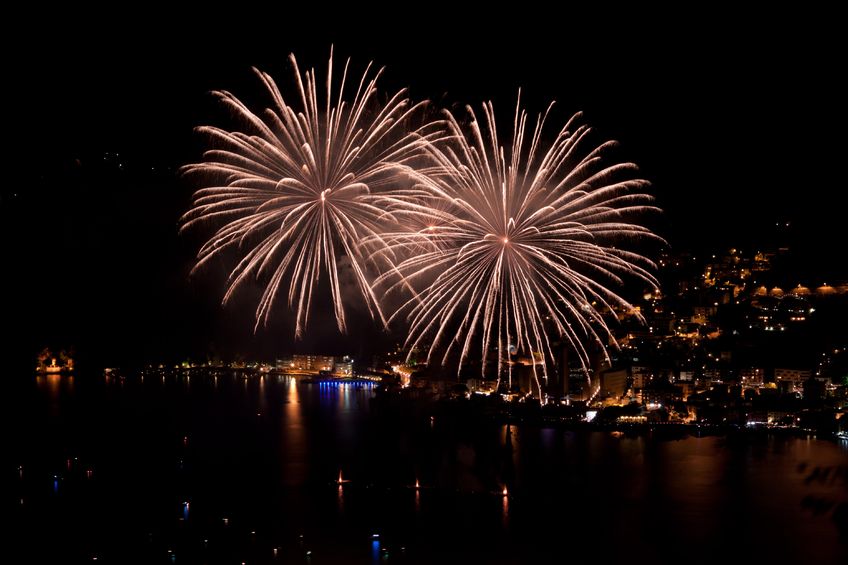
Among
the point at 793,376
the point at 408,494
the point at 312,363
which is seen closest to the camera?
the point at 408,494

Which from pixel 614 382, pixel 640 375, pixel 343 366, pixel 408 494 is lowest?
pixel 408 494

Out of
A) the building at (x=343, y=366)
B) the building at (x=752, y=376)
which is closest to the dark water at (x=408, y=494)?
the building at (x=752, y=376)

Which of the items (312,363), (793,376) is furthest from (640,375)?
(312,363)

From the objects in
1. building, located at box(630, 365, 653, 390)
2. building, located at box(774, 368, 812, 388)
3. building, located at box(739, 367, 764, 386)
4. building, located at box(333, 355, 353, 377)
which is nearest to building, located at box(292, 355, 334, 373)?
building, located at box(333, 355, 353, 377)

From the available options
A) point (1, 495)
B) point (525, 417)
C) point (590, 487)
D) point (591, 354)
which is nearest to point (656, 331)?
point (591, 354)

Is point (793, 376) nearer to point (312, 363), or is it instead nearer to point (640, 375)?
point (640, 375)

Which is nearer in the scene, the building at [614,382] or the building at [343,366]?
the building at [614,382]

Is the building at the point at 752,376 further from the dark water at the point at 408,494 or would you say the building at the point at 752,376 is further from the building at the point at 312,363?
the building at the point at 312,363

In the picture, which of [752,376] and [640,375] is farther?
[640,375]

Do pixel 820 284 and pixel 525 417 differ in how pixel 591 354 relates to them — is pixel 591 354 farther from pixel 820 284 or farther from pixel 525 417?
pixel 820 284
